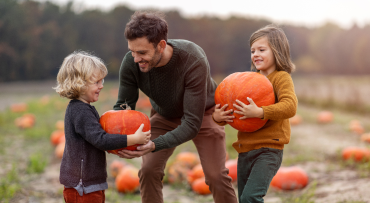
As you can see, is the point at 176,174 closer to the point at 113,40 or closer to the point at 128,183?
the point at 128,183

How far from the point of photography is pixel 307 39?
225 feet

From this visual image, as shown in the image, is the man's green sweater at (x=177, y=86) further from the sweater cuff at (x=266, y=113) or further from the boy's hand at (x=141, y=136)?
the sweater cuff at (x=266, y=113)

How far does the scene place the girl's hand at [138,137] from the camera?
2.72 meters

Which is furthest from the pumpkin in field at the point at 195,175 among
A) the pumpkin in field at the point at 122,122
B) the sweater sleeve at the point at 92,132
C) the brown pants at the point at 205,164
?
the sweater sleeve at the point at 92,132

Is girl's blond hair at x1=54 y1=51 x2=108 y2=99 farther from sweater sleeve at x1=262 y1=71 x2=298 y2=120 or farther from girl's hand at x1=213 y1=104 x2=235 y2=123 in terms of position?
sweater sleeve at x1=262 y1=71 x2=298 y2=120

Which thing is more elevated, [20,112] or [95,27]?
[95,27]

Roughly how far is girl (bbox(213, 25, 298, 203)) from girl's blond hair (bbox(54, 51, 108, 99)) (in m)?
1.16

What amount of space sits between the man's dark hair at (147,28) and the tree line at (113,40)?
27.9 feet

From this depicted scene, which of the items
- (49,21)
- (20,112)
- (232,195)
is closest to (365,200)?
(232,195)

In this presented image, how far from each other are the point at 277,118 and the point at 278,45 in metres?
0.71

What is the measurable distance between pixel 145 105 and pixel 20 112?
4.71 meters

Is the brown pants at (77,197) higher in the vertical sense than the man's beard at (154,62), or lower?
lower

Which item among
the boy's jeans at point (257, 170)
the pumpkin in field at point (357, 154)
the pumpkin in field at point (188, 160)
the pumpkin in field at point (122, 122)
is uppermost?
the pumpkin in field at point (122, 122)

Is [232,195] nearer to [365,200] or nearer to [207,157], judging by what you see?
[207,157]
